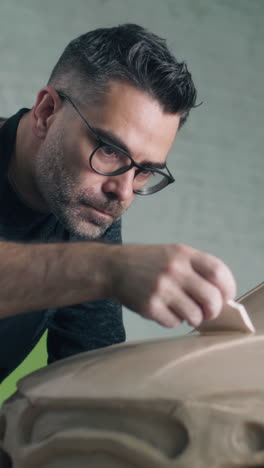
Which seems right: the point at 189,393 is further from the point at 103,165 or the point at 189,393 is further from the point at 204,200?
the point at 204,200

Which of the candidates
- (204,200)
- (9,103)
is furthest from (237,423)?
(204,200)

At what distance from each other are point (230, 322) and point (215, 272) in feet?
0.29

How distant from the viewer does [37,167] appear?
1.54 meters

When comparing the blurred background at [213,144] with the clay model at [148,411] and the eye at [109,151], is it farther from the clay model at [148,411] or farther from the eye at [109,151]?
the clay model at [148,411]

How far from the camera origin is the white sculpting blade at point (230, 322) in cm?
77

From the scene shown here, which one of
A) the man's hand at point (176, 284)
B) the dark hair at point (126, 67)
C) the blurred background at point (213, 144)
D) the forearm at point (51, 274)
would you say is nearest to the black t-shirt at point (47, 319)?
the dark hair at point (126, 67)

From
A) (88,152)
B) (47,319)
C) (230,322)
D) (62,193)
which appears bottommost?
(47,319)

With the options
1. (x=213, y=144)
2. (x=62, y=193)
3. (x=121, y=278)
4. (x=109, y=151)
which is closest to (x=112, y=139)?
(x=109, y=151)

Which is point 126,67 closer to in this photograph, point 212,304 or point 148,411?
point 212,304

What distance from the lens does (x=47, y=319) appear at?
5.60ft

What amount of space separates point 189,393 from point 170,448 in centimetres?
5

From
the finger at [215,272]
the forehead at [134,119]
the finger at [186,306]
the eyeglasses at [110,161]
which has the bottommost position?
the eyeglasses at [110,161]

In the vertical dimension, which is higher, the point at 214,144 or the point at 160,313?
the point at 160,313

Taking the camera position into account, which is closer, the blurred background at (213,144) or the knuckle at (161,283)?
the knuckle at (161,283)
